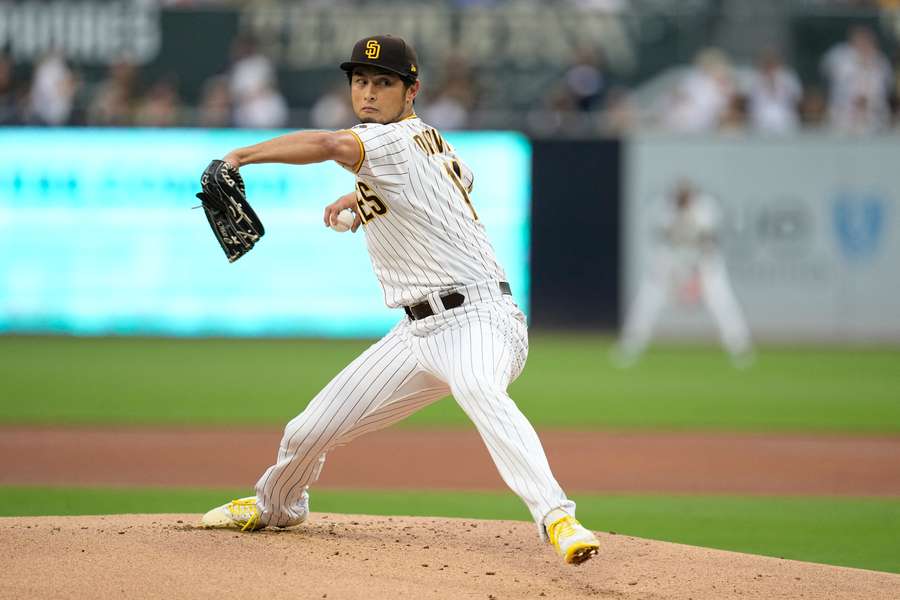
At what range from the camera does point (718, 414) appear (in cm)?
1090

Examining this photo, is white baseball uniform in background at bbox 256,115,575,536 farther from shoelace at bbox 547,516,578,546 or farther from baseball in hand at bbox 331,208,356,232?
baseball in hand at bbox 331,208,356,232

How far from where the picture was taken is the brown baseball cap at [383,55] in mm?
4582

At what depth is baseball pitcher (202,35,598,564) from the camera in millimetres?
4406

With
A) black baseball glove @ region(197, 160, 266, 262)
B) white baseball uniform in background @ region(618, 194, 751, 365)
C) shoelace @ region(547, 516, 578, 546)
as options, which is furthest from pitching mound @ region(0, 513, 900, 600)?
white baseball uniform in background @ region(618, 194, 751, 365)

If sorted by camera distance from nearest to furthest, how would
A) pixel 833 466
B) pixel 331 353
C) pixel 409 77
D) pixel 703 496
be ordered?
pixel 409 77, pixel 703 496, pixel 833 466, pixel 331 353

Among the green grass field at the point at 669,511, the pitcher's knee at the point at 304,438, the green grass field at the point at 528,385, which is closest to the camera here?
the pitcher's knee at the point at 304,438

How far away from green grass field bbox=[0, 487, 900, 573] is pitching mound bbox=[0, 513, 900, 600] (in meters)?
0.84

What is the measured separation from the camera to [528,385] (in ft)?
42.3

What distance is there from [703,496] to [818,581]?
102 inches

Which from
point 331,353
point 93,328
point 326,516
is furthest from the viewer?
point 93,328

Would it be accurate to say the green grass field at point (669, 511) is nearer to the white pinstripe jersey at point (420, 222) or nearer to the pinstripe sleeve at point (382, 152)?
the white pinstripe jersey at point (420, 222)

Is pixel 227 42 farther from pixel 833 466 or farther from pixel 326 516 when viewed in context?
pixel 326 516

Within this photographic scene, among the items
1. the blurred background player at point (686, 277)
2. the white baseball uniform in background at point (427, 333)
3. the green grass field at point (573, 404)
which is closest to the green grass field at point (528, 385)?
the green grass field at point (573, 404)

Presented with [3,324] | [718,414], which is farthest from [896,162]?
[3,324]
